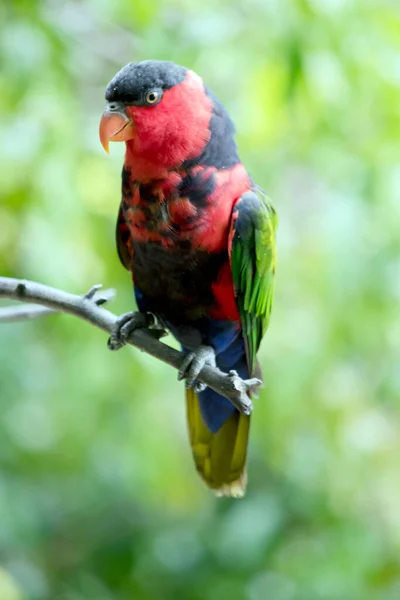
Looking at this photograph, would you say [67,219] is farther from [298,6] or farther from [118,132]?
[298,6]

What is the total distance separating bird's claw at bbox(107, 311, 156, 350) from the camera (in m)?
1.25

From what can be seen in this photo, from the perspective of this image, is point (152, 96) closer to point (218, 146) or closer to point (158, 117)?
point (158, 117)

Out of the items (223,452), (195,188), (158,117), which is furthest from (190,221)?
(223,452)

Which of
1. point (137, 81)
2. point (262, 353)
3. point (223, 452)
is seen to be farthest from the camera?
point (262, 353)

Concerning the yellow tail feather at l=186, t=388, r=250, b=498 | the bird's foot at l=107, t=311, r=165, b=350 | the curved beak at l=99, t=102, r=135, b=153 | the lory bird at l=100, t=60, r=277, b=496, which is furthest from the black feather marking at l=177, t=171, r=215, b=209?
the yellow tail feather at l=186, t=388, r=250, b=498

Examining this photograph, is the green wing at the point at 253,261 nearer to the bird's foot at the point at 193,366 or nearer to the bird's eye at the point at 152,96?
the bird's foot at the point at 193,366

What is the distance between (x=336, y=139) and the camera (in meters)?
1.83

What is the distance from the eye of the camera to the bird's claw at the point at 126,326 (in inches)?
49.3

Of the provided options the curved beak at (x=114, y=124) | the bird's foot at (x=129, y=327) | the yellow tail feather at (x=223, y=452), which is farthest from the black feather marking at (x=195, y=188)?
the yellow tail feather at (x=223, y=452)

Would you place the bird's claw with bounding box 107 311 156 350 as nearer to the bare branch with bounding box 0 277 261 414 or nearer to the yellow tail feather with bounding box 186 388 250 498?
the bare branch with bounding box 0 277 261 414

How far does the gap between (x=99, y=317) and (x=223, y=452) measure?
44 cm

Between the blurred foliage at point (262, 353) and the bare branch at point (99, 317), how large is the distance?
0.48 meters

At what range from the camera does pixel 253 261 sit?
130 cm

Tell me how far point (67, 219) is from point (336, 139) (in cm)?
69
